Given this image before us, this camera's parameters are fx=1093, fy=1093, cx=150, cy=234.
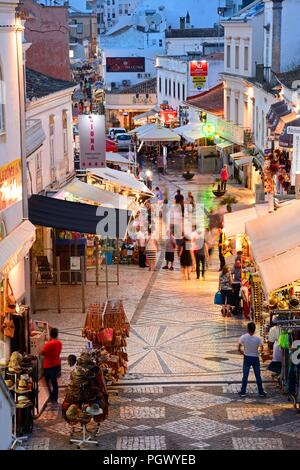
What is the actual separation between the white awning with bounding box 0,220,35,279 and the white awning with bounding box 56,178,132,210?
7.33m

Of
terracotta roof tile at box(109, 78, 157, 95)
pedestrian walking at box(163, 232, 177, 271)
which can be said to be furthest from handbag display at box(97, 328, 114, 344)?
terracotta roof tile at box(109, 78, 157, 95)

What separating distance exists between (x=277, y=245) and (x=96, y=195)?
1010 centimetres

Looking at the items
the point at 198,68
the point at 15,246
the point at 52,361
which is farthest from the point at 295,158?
the point at 198,68

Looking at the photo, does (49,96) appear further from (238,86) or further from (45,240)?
(238,86)

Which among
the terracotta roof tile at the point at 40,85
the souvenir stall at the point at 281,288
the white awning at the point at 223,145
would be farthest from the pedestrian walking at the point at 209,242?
the white awning at the point at 223,145

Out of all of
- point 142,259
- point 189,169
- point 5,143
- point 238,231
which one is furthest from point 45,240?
point 189,169

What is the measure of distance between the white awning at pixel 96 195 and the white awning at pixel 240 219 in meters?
3.10

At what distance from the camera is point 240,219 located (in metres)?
25.1

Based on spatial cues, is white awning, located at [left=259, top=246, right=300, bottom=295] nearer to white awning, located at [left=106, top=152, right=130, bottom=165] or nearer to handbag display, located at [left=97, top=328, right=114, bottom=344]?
handbag display, located at [left=97, top=328, right=114, bottom=344]

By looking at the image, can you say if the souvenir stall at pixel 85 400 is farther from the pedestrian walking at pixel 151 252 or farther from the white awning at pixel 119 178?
the white awning at pixel 119 178

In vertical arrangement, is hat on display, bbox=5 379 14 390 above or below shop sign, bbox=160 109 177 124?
above

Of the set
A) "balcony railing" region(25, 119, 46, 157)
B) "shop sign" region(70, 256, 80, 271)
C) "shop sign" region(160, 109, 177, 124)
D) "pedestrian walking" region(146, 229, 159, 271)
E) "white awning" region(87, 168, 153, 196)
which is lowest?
"shop sign" region(160, 109, 177, 124)

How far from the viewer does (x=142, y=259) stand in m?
27.9

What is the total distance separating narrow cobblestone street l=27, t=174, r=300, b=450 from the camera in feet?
46.4
